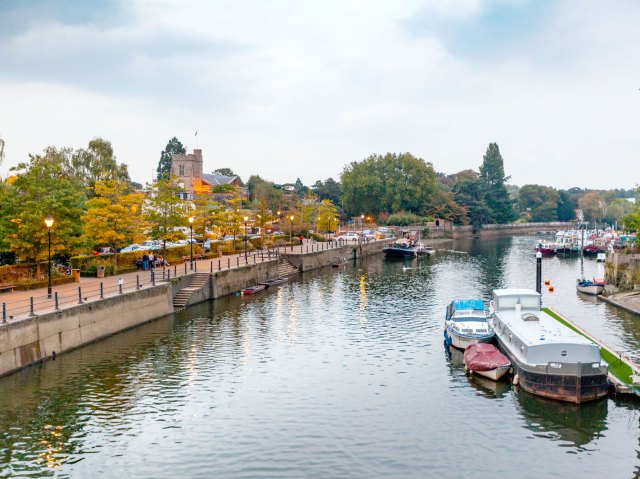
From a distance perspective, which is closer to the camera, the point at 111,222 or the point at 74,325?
the point at 74,325

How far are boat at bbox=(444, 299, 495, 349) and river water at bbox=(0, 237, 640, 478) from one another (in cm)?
137

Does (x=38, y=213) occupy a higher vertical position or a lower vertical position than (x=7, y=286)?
higher

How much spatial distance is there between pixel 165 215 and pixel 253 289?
11.7 metres

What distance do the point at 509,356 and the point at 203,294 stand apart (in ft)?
102

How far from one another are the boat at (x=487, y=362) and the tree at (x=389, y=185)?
138734 millimetres

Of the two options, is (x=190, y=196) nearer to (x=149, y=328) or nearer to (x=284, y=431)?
(x=149, y=328)

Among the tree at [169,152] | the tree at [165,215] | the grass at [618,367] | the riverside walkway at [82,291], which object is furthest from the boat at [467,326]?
the tree at [169,152]

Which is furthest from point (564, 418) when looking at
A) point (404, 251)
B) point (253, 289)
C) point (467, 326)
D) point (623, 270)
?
point (404, 251)

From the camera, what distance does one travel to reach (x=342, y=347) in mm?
39812

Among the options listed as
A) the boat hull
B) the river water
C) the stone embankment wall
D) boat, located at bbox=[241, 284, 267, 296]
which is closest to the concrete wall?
the river water

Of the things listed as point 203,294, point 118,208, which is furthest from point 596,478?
point 118,208

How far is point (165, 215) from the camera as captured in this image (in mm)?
62031

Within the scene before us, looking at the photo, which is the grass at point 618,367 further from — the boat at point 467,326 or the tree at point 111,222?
the tree at point 111,222

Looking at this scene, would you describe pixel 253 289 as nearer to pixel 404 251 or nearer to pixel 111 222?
pixel 111 222
